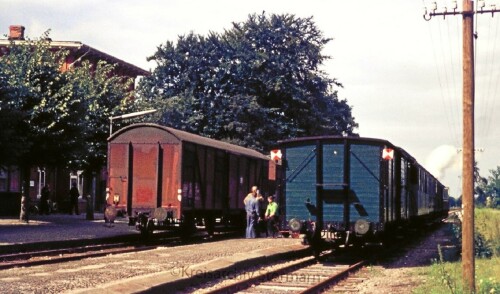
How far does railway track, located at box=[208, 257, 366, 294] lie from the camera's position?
1284 centimetres

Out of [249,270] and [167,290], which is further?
[249,270]

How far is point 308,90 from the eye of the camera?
48.9m

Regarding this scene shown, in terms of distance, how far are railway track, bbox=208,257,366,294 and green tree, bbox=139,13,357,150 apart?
29.0m

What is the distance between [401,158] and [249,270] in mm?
8258

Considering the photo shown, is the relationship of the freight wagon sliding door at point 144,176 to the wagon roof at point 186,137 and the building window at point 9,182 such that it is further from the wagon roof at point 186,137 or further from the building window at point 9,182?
the building window at point 9,182

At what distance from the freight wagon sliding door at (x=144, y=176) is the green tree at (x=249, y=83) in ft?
73.1

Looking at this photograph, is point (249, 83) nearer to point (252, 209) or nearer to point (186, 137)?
point (252, 209)

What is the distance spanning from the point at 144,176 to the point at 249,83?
82.8 ft

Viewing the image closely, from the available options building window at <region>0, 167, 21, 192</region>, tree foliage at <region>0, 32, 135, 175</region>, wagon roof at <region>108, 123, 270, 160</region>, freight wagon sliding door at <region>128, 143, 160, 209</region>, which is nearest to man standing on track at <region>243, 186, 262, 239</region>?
wagon roof at <region>108, 123, 270, 160</region>

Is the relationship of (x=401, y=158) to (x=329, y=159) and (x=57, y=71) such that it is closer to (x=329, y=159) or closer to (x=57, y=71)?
(x=329, y=159)

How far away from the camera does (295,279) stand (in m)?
14.8

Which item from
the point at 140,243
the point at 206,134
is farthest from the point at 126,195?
the point at 206,134

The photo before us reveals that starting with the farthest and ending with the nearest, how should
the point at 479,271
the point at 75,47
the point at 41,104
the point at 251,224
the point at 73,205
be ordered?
the point at 75,47 < the point at 73,205 < the point at 41,104 < the point at 251,224 < the point at 479,271

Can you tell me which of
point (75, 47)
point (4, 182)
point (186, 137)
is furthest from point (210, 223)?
point (75, 47)
